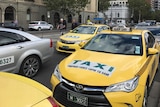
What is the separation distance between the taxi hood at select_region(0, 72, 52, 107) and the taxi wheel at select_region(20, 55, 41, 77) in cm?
356

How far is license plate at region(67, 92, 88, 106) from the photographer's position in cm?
394

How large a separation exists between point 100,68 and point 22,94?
6.75 feet

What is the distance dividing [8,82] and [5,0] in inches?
1393

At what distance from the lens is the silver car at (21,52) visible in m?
5.94

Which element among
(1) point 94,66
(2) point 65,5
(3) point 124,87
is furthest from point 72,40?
(2) point 65,5

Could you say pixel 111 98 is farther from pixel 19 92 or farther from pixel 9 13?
pixel 9 13

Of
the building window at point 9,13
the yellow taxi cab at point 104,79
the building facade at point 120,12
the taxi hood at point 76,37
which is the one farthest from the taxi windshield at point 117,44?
the building facade at point 120,12

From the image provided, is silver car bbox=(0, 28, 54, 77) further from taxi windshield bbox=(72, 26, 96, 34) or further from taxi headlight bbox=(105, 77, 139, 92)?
taxi windshield bbox=(72, 26, 96, 34)

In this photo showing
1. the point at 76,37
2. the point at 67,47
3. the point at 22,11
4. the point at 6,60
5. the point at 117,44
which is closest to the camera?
the point at 117,44

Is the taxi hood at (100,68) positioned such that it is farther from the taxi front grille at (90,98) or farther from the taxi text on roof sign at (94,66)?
the taxi front grille at (90,98)

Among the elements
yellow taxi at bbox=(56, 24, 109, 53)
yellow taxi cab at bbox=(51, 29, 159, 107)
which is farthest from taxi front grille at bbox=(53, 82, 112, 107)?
yellow taxi at bbox=(56, 24, 109, 53)

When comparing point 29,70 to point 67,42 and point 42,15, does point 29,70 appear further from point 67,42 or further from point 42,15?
point 42,15

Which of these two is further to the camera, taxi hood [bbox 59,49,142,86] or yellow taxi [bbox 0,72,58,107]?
taxi hood [bbox 59,49,142,86]

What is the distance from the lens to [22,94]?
2.46 metres
